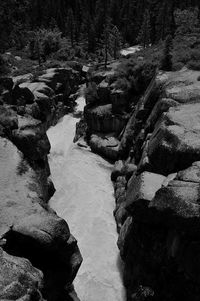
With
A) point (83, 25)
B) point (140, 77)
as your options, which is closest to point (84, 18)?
point (83, 25)

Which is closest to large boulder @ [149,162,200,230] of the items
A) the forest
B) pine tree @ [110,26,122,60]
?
the forest

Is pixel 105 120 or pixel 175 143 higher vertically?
pixel 175 143

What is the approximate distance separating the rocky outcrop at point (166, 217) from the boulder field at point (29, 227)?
4.55 meters

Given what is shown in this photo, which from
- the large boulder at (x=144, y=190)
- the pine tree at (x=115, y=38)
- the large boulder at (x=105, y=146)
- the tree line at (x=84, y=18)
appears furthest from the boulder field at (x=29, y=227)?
the tree line at (x=84, y=18)

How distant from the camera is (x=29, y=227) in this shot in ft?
68.7

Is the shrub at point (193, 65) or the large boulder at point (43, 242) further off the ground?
the shrub at point (193, 65)

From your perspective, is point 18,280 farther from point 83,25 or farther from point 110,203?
point 83,25

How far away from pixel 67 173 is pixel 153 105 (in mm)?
12446

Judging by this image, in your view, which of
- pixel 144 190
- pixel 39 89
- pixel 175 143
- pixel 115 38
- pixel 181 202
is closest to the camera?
pixel 181 202

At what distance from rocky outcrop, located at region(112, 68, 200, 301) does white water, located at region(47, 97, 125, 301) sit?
1.31 meters

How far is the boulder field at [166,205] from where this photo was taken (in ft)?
65.5

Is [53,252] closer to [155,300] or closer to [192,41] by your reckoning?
[155,300]

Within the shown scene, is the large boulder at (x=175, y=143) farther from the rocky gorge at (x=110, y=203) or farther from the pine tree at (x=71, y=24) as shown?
the pine tree at (x=71, y=24)

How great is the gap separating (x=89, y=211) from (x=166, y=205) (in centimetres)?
1235
